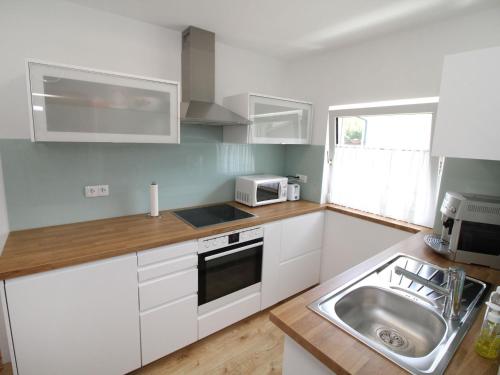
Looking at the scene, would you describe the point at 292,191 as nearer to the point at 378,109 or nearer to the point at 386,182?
the point at 386,182

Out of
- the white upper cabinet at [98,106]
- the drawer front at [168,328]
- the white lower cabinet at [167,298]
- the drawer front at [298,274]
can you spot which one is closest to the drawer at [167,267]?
the white lower cabinet at [167,298]

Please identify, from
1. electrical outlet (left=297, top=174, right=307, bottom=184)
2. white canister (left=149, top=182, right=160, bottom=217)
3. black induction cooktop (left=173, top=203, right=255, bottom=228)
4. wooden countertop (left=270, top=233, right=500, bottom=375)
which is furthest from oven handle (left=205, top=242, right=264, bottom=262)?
electrical outlet (left=297, top=174, right=307, bottom=184)

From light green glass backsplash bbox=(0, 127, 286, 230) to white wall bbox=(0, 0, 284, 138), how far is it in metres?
0.23

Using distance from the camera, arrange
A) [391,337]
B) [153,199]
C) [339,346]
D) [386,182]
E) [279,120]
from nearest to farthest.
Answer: [339,346], [391,337], [153,199], [386,182], [279,120]

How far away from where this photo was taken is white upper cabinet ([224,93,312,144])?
2287 millimetres

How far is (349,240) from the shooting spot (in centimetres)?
253

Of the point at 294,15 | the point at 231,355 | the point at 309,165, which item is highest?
the point at 294,15

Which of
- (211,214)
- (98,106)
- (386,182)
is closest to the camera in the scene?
(98,106)

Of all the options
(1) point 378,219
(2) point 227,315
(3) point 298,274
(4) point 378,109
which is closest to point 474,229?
(1) point 378,219

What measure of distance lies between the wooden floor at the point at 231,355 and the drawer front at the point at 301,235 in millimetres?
649

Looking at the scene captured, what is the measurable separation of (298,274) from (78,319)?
1.81m

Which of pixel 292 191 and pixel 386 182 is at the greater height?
pixel 386 182

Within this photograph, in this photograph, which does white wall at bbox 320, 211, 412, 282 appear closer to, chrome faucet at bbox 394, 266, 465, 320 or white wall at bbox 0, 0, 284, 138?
chrome faucet at bbox 394, 266, 465, 320

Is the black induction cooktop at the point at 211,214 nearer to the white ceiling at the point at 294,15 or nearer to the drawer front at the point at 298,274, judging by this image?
the drawer front at the point at 298,274
